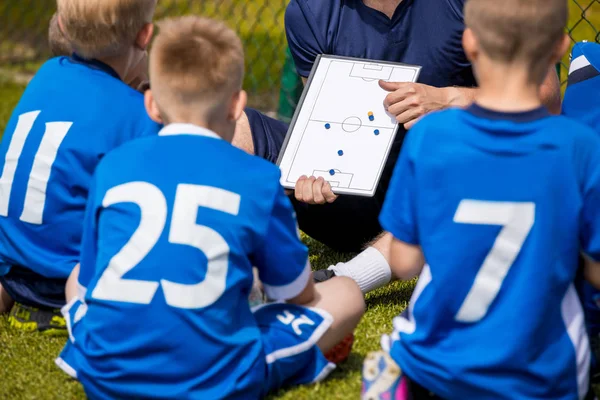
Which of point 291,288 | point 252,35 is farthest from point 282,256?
point 252,35

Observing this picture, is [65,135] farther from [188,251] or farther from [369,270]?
[369,270]

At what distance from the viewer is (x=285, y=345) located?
7.32 feet

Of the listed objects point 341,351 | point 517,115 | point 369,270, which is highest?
point 517,115

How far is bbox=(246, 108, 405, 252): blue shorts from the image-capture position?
3.29 m

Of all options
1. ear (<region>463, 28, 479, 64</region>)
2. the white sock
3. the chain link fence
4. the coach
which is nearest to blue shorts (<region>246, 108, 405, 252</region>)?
the coach

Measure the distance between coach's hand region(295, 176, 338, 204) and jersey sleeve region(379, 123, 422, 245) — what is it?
2.89 ft

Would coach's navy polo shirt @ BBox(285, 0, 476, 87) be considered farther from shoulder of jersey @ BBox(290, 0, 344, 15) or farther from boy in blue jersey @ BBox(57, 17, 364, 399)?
boy in blue jersey @ BBox(57, 17, 364, 399)

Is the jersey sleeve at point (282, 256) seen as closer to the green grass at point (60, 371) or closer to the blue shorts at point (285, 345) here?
the blue shorts at point (285, 345)

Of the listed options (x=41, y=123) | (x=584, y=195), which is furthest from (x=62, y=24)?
(x=584, y=195)

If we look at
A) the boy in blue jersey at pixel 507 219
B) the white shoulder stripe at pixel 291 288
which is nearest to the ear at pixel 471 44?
the boy in blue jersey at pixel 507 219

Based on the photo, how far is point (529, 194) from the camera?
1.90 metres

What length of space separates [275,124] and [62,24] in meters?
1.07

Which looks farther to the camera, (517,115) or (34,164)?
(34,164)

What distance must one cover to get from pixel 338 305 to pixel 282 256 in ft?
0.94
